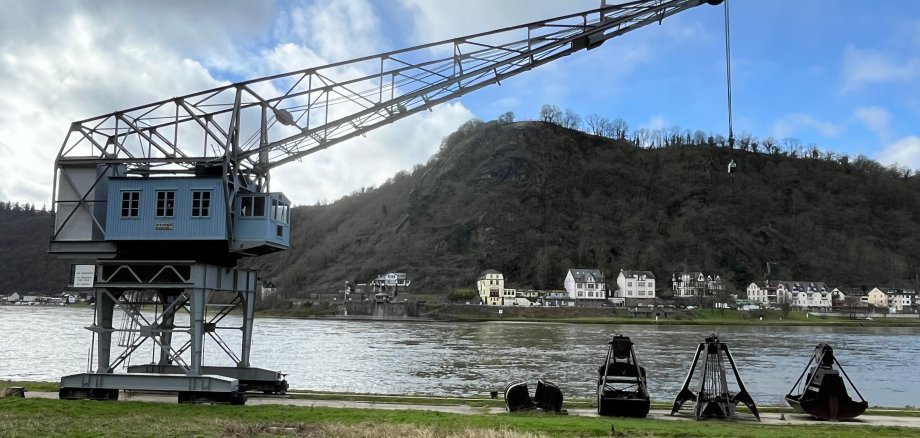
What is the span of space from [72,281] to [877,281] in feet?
702

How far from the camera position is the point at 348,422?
53.1 feet

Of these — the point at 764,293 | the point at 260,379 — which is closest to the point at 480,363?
the point at 260,379

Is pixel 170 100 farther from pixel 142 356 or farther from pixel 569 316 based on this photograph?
pixel 569 316

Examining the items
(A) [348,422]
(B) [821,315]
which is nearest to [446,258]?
(B) [821,315]

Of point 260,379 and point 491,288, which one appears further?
point 491,288

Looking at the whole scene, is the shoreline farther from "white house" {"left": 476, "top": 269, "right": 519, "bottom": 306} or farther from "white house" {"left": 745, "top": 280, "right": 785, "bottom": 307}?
"white house" {"left": 745, "top": 280, "right": 785, "bottom": 307}

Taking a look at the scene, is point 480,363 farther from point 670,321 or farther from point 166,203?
point 670,321

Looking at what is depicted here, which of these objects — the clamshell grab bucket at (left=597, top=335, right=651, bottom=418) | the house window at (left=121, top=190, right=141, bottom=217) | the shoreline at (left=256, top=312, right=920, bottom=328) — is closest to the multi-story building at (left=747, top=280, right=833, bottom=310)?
the shoreline at (left=256, top=312, right=920, bottom=328)

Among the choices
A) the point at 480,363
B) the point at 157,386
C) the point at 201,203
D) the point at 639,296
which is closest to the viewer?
the point at 157,386

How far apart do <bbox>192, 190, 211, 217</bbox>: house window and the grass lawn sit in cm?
582

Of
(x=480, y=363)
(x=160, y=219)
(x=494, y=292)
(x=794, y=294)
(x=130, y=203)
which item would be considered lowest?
(x=480, y=363)

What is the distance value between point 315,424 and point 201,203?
30.5 ft

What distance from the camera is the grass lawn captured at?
46.9 ft

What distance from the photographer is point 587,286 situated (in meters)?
159
